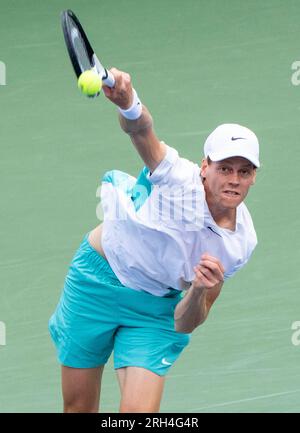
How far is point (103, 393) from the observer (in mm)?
8094

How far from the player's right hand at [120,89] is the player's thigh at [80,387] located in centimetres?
155

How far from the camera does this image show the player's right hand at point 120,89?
21.0ft

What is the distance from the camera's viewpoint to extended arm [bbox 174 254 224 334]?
6.62 metres

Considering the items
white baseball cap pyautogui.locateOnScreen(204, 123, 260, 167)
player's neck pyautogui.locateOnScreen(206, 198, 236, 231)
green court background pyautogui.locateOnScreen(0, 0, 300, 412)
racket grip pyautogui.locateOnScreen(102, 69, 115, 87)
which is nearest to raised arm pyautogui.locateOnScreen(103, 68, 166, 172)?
racket grip pyautogui.locateOnScreen(102, 69, 115, 87)

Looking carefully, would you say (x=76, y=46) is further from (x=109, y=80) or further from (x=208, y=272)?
(x=208, y=272)

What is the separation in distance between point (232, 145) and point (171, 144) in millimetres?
3582

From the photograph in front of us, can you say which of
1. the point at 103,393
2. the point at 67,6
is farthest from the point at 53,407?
the point at 67,6

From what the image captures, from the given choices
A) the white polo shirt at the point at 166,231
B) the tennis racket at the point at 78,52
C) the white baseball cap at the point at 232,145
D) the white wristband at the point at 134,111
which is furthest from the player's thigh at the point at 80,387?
the tennis racket at the point at 78,52

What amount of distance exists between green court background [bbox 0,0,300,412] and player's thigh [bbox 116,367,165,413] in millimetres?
944

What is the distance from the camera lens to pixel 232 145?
6734mm

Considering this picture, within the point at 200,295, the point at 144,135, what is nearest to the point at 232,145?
the point at 144,135

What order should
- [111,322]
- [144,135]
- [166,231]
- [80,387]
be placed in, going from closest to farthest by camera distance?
1. [144,135]
2. [166,231]
3. [111,322]
4. [80,387]

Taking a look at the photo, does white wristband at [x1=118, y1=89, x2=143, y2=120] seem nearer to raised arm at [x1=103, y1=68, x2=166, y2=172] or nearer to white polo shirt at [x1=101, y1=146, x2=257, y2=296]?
raised arm at [x1=103, y1=68, x2=166, y2=172]
